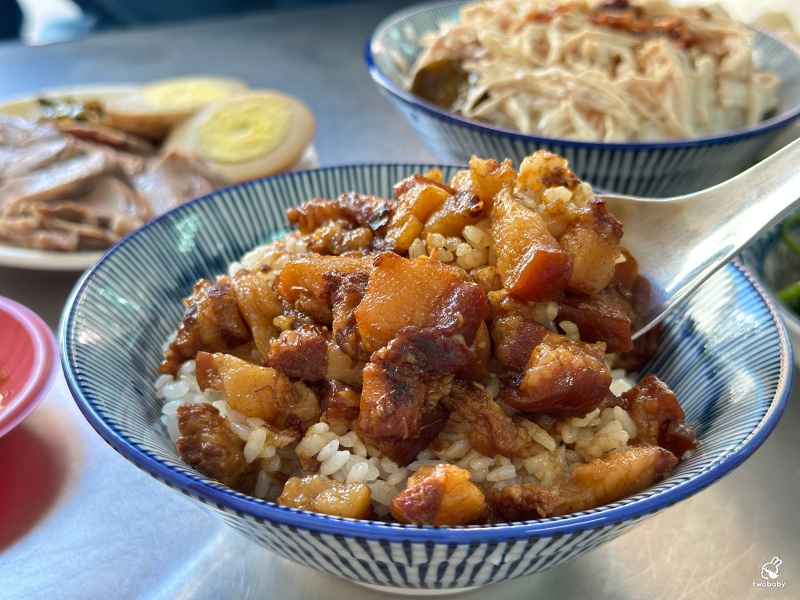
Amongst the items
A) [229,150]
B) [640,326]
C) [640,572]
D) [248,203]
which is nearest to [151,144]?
[229,150]

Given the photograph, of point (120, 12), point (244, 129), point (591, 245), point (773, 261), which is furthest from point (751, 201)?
point (120, 12)

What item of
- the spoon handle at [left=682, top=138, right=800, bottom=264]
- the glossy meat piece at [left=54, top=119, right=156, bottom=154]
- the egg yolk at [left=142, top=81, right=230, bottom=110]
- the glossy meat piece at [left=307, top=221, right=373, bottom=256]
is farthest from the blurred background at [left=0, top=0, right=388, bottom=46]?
the spoon handle at [left=682, top=138, right=800, bottom=264]

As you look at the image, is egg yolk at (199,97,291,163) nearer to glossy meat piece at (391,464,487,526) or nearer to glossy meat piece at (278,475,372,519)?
glossy meat piece at (278,475,372,519)

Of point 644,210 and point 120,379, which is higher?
point 644,210

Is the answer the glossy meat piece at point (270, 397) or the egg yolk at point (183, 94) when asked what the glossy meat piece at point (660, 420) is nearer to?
the glossy meat piece at point (270, 397)

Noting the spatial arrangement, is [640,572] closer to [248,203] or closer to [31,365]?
[248,203]
